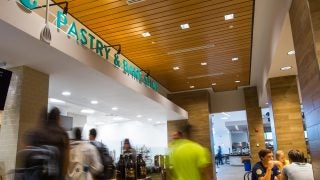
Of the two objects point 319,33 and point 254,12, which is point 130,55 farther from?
point 319,33

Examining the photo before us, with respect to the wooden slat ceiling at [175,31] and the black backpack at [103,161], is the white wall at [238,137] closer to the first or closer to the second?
the wooden slat ceiling at [175,31]

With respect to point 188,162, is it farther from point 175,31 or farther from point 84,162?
point 175,31

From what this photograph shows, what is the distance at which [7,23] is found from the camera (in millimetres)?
3109

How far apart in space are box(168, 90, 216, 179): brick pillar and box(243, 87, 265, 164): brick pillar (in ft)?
5.13

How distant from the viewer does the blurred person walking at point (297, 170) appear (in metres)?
3.75

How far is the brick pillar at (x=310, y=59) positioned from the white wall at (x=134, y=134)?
1162 cm

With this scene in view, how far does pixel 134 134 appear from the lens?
15.6 meters

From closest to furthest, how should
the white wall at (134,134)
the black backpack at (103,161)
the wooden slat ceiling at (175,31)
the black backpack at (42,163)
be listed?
the black backpack at (42,163)
the black backpack at (103,161)
the wooden slat ceiling at (175,31)
the white wall at (134,134)

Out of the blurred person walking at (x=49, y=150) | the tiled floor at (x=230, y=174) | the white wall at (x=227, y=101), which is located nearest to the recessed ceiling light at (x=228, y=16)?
the blurred person walking at (x=49, y=150)

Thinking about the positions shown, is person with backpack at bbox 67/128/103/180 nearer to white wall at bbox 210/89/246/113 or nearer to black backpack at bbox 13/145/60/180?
black backpack at bbox 13/145/60/180

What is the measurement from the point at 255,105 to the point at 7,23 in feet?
32.7

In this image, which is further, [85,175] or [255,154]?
[255,154]

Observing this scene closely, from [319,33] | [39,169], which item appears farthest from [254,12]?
[39,169]

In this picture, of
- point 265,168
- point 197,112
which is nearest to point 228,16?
point 265,168
